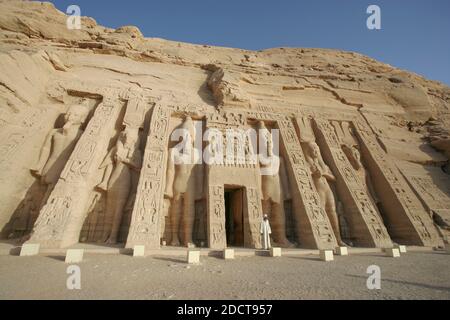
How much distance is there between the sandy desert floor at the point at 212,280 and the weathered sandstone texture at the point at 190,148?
219cm

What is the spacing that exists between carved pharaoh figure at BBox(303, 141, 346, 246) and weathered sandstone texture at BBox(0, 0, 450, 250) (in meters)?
0.05

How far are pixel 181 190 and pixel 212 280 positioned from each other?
16.1ft

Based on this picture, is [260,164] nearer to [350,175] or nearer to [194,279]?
[350,175]

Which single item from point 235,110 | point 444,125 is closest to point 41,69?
point 235,110

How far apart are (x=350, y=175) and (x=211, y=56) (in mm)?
9698

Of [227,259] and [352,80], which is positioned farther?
[352,80]

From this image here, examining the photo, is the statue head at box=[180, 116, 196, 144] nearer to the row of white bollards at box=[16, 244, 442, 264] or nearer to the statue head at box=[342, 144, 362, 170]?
the row of white bollards at box=[16, 244, 442, 264]

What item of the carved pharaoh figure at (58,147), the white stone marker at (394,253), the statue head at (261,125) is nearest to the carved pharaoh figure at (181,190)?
the statue head at (261,125)

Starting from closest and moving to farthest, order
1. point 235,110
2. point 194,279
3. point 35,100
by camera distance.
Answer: point 194,279
point 35,100
point 235,110

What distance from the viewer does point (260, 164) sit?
9516mm

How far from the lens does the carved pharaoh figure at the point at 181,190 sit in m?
7.94

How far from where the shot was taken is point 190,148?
890cm

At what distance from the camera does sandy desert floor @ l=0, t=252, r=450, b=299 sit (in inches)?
114

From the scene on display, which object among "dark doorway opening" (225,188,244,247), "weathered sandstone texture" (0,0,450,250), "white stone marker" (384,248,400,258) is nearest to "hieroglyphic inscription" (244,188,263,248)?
"weathered sandstone texture" (0,0,450,250)
